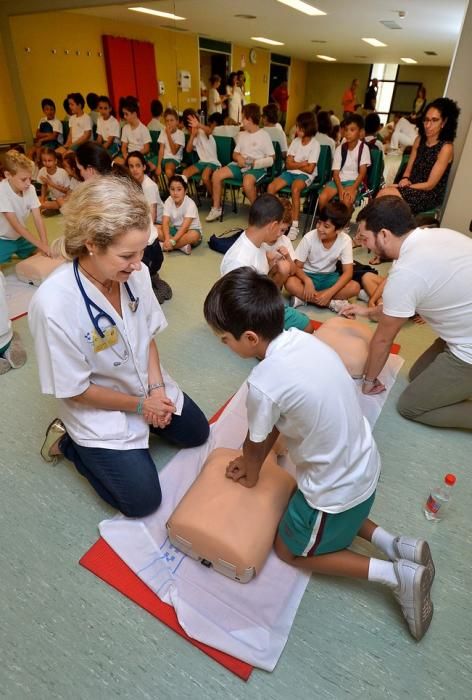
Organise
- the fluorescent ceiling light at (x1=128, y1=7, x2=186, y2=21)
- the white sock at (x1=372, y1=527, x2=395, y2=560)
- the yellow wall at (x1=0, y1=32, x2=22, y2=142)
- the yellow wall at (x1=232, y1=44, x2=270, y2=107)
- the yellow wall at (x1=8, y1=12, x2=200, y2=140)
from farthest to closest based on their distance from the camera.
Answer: the yellow wall at (x1=0, y1=32, x2=22, y2=142)
the yellow wall at (x1=232, y1=44, x2=270, y2=107)
the yellow wall at (x1=8, y1=12, x2=200, y2=140)
the fluorescent ceiling light at (x1=128, y1=7, x2=186, y2=21)
the white sock at (x1=372, y1=527, x2=395, y2=560)

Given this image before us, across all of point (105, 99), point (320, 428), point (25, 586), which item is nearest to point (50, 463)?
point (25, 586)

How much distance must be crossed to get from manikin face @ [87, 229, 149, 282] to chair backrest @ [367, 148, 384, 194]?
3.45 m

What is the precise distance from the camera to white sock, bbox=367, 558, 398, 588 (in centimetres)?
109

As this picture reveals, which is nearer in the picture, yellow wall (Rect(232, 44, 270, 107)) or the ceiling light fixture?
the ceiling light fixture

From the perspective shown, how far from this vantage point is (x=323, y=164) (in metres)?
4.10

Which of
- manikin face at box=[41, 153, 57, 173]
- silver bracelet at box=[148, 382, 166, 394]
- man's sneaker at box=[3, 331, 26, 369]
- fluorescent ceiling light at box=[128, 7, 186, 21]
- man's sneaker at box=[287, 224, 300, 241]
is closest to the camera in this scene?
silver bracelet at box=[148, 382, 166, 394]

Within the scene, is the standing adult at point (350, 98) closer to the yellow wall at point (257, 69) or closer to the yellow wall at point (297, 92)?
the yellow wall at point (297, 92)

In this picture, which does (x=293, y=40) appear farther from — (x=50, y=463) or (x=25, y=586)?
(x=25, y=586)

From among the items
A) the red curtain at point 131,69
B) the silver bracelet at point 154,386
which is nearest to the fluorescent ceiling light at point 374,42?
the red curtain at point 131,69

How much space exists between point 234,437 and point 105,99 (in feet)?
16.4

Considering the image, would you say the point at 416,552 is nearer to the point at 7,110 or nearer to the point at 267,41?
the point at 267,41

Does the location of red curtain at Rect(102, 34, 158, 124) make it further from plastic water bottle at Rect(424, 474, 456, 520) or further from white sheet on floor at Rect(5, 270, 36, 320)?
plastic water bottle at Rect(424, 474, 456, 520)

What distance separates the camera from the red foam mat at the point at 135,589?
1060 millimetres

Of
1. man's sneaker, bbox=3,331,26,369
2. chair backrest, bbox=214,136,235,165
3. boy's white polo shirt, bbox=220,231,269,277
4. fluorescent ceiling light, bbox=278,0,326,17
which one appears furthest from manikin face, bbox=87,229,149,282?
fluorescent ceiling light, bbox=278,0,326,17
